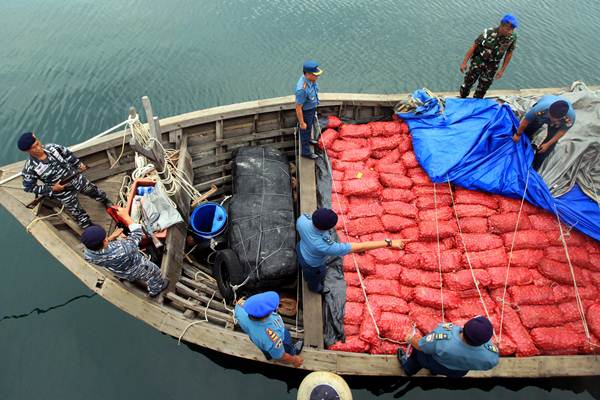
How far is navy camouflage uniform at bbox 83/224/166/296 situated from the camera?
12.3 ft

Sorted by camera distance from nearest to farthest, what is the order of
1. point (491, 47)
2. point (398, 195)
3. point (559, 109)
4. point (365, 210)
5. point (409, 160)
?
point (559, 109) → point (365, 210) → point (398, 195) → point (409, 160) → point (491, 47)

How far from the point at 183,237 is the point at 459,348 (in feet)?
12.7

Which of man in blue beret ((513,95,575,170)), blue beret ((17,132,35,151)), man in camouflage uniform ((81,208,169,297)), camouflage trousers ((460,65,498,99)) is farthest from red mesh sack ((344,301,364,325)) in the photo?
camouflage trousers ((460,65,498,99))

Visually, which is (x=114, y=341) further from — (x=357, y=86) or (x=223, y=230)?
(x=357, y=86)

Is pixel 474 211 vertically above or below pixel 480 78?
below

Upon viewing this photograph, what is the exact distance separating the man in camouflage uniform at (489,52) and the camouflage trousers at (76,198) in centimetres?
624

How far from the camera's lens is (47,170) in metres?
4.43

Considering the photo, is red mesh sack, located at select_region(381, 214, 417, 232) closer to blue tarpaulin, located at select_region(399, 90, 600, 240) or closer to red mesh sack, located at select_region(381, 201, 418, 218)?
red mesh sack, located at select_region(381, 201, 418, 218)

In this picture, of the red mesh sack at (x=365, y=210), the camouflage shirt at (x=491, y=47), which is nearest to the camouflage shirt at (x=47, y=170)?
the red mesh sack at (x=365, y=210)

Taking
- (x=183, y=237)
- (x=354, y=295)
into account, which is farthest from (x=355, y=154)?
(x=183, y=237)

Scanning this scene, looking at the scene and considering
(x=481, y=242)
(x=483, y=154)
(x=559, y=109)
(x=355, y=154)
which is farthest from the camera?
(x=355, y=154)

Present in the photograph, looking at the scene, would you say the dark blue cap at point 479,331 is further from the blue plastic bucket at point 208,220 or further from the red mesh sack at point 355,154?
the blue plastic bucket at point 208,220

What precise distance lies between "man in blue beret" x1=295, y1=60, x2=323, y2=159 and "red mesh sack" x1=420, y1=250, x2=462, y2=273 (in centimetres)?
227

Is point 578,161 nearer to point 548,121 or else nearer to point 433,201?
point 548,121
